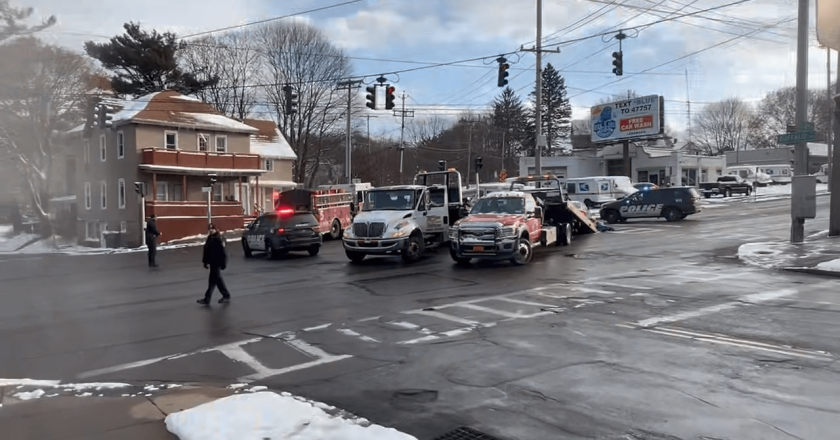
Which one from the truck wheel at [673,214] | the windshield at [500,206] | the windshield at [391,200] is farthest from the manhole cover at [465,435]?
the truck wheel at [673,214]

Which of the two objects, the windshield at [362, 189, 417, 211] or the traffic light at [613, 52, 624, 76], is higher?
the traffic light at [613, 52, 624, 76]

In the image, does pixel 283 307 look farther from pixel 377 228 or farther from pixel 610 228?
pixel 610 228

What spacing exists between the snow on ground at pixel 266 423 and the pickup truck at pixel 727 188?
55.2 meters

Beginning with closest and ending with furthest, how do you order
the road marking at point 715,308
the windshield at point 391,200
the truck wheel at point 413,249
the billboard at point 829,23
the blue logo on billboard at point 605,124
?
1. the billboard at point 829,23
2. the road marking at point 715,308
3. the truck wheel at point 413,249
4. the windshield at point 391,200
5. the blue logo on billboard at point 605,124

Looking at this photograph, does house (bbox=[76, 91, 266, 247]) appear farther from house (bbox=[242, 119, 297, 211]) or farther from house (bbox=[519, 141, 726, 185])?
house (bbox=[519, 141, 726, 185])

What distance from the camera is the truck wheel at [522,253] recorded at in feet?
59.5

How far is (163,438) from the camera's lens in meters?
5.71

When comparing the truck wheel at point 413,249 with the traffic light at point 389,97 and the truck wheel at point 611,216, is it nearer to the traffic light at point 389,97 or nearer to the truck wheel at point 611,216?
the traffic light at point 389,97

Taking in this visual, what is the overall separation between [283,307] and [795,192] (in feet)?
54.0

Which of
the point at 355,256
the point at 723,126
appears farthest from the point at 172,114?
the point at 723,126

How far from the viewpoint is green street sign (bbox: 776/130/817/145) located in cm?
1933

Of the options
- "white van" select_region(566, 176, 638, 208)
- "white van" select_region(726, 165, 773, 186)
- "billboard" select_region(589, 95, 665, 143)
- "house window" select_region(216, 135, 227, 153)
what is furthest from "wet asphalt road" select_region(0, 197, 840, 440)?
"white van" select_region(726, 165, 773, 186)

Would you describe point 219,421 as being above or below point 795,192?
below

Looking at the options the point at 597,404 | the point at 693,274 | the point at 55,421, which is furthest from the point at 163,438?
the point at 693,274
